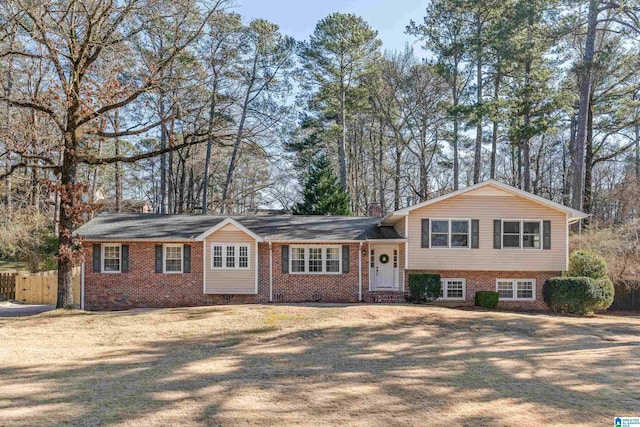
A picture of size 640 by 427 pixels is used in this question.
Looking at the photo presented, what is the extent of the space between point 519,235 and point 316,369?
13032mm

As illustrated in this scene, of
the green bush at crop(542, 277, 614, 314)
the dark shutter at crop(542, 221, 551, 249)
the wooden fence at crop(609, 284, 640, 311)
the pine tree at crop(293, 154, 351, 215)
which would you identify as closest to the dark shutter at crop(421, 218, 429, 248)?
the dark shutter at crop(542, 221, 551, 249)

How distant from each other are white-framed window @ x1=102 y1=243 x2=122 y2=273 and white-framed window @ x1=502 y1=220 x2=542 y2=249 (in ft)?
51.3

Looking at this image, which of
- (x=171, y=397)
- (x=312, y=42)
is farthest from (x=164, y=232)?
(x=312, y=42)

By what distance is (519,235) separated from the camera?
18.3 meters

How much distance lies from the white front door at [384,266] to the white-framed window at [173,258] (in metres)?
8.08

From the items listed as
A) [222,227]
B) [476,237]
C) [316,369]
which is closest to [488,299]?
[476,237]

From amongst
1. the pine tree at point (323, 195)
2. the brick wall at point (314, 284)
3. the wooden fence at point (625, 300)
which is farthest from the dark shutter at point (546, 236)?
the pine tree at point (323, 195)

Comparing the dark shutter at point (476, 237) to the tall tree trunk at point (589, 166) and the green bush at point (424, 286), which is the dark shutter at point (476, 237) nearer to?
the green bush at point (424, 286)

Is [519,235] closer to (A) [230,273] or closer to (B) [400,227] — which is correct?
(B) [400,227]

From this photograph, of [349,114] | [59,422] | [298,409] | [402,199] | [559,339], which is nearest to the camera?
[59,422]

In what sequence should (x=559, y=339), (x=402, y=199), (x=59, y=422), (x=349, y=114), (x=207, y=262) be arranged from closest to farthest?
1. (x=59, y=422)
2. (x=559, y=339)
3. (x=207, y=262)
4. (x=349, y=114)
5. (x=402, y=199)

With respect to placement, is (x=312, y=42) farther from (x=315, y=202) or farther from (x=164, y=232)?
(x=164, y=232)

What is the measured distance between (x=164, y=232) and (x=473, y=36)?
20275 millimetres

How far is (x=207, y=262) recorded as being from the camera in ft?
59.0
